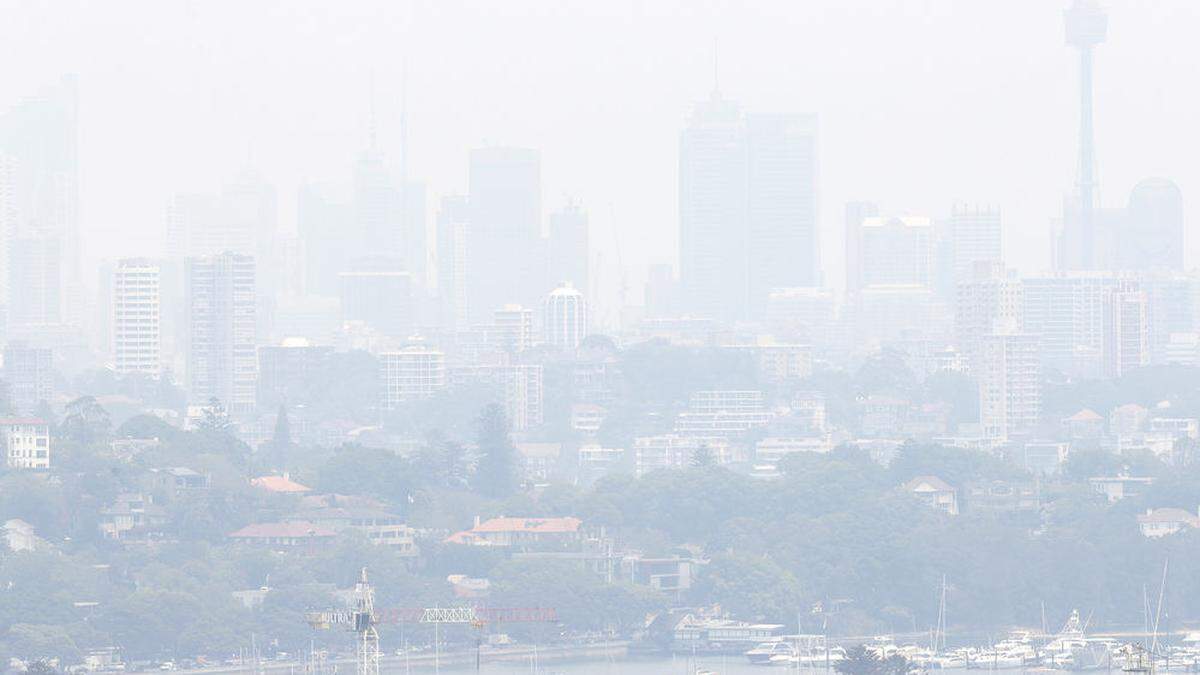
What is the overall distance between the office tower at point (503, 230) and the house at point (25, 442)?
81637 millimetres

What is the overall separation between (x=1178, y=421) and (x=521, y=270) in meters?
57.7

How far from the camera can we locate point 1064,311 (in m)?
138

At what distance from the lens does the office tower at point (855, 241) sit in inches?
6324

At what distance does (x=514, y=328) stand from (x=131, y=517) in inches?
2288

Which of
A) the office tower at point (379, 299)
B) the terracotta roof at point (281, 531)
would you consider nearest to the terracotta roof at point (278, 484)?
the terracotta roof at point (281, 531)

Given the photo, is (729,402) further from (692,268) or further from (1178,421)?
(692,268)

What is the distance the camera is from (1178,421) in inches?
4092

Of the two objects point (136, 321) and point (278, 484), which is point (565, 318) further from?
point (278, 484)

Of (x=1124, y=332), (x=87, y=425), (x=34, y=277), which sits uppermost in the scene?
(x=34, y=277)

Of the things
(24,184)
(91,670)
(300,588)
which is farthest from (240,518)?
(24,184)

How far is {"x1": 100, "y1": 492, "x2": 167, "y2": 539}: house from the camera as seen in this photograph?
68.1 m

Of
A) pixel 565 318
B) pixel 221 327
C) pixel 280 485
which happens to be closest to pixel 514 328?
pixel 565 318

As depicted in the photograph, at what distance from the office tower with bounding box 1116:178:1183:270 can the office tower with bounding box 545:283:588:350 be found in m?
22.9

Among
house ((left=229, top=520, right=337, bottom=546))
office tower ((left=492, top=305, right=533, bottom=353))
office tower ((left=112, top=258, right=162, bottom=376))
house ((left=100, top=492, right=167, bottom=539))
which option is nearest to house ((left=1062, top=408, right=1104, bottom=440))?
office tower ((left=492, top=305, right=533, bottom=353))
